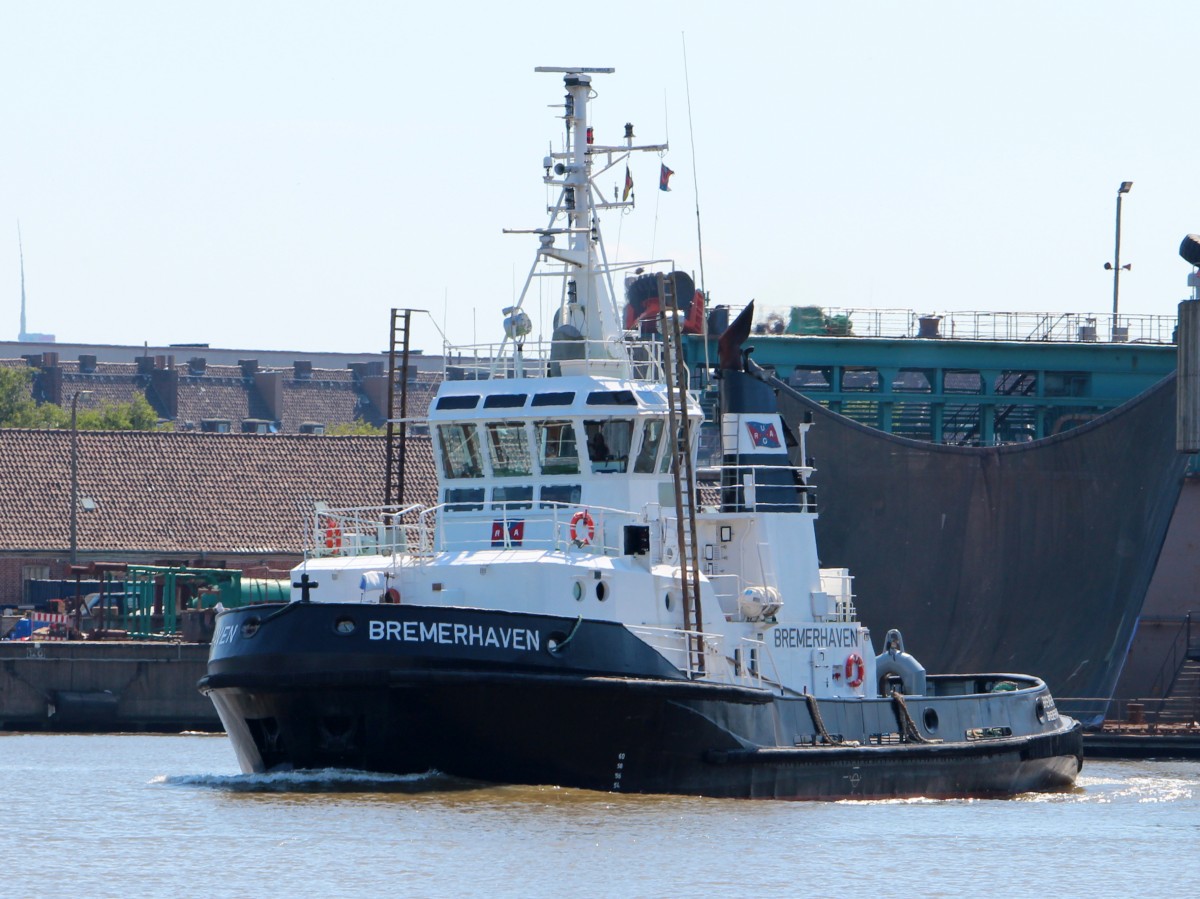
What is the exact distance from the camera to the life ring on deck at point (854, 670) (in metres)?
26.8

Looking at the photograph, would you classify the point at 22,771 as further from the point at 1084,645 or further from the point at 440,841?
the point at 1084,645

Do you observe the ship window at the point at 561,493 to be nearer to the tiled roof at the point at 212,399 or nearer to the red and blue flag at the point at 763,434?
the red and blue flag at the point at 763,434

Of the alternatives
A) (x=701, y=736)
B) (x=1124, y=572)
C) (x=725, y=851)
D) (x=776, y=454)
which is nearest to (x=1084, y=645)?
(x=1124, y=572)

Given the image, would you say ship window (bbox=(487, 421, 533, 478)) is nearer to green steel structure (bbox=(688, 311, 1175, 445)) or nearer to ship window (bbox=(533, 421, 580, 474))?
ship window (bbox=(533, 421, 580, 474))

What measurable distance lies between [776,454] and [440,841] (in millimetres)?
8345

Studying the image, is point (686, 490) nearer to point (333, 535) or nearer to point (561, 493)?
point (561, 493)

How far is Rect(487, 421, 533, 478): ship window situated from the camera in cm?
2523

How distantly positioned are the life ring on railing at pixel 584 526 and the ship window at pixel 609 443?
1.20 metres

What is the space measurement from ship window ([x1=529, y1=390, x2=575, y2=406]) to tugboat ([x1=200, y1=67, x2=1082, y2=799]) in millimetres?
24

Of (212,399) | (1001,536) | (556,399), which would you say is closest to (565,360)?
(556,399)

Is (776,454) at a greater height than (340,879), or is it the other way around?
(776,454)

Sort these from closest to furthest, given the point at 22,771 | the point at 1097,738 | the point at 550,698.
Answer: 1. the point at 550,698
2. the point at 22,771
3. the point at 1097,738

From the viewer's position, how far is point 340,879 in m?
18.8

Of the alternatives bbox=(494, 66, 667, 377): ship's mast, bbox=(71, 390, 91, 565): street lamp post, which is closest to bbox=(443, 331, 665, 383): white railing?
bbox=(494, 66, 667, 377): ship's mast
